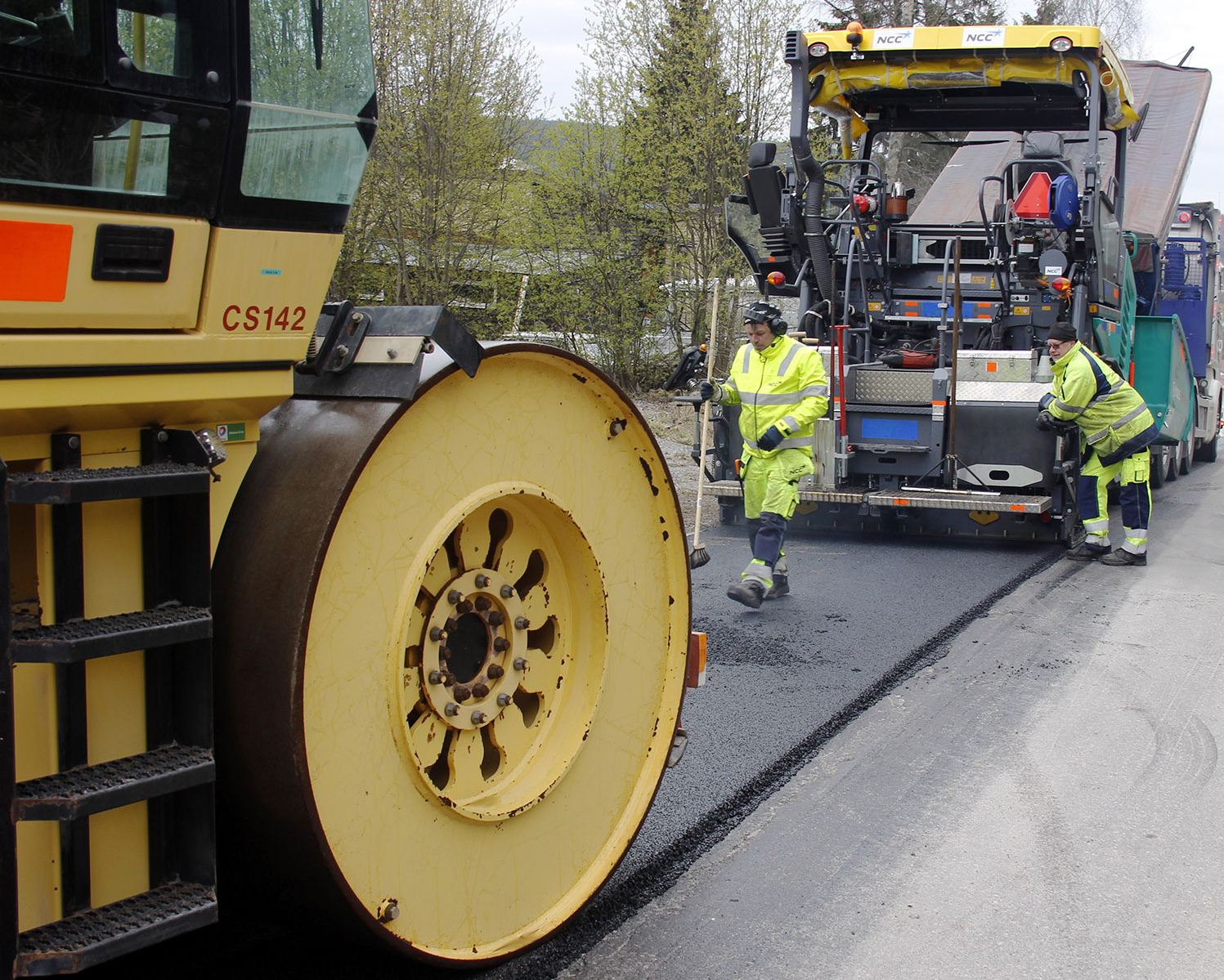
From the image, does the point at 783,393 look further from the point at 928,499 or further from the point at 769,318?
the point at 928,499

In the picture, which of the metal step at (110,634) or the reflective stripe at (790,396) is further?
the reflective stripe at (790,396)

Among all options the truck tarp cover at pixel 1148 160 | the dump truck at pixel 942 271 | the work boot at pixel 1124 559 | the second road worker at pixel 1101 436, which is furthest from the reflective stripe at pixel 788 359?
the truck tarp cover at pixel 1148 160

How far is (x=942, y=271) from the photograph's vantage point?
9266mm

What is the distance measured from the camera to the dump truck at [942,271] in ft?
26.9

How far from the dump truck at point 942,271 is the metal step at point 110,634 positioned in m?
6.59

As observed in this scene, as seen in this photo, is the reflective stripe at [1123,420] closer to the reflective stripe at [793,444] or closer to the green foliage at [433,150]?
the reflective stripe at [793,444]

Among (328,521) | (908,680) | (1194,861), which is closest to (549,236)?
(908,680)

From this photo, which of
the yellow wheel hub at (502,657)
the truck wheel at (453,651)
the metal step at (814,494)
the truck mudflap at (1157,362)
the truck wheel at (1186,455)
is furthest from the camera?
the truck wheel at (1186,455)

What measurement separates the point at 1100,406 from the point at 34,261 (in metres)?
7.51

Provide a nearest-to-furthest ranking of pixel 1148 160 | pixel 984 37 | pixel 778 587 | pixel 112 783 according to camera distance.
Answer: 1. pixel 112 783
2. pixel 778 587
3. pixel 984 37
4. pixel 1148 160

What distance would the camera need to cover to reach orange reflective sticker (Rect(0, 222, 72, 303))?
5.41ft

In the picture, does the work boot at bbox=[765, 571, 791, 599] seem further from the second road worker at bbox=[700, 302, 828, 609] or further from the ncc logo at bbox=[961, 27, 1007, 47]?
the ncc logo at bbox=[961, 27, 1007, 47]

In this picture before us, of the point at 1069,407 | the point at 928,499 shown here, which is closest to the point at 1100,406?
the point at 1069,407

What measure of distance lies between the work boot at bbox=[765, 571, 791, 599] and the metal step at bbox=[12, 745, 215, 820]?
197 inches
